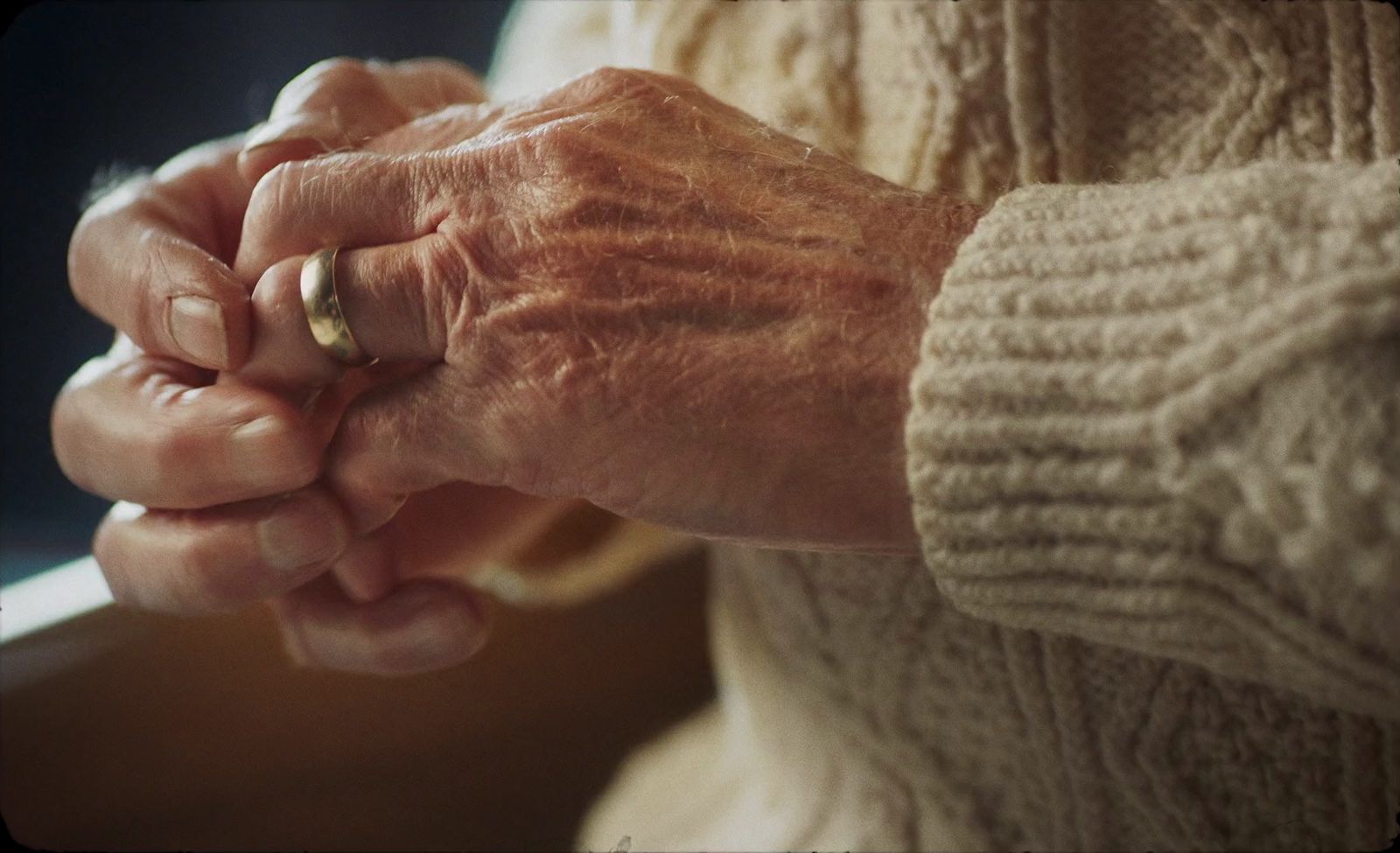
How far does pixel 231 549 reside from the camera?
2.23 feet

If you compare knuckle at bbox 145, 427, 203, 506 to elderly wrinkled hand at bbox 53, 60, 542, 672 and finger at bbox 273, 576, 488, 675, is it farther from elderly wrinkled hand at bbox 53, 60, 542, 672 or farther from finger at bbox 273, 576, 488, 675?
finger at bbox 273, 576, 488, 675

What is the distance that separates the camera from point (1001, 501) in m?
0.53

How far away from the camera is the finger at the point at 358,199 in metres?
0.64

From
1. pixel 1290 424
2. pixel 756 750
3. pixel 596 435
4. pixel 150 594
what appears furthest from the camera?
pixel 756 750

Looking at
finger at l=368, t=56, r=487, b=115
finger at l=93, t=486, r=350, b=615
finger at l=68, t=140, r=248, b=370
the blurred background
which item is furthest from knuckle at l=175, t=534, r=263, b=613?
finger at l=368, t=56, r=487, b=115

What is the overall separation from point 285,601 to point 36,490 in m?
0.28

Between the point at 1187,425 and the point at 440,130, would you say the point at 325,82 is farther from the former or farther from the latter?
the point at 1187,425

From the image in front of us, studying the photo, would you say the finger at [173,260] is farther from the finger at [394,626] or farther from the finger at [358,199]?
the finger at [394,626]

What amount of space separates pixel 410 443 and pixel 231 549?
0.14 metres

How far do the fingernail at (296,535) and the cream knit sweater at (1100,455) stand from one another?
12.6 inches

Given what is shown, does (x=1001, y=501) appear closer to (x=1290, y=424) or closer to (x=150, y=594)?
(x=1290, y=424)

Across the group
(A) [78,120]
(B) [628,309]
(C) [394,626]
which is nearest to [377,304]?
(B) [628,309]

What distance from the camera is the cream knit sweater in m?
0.47

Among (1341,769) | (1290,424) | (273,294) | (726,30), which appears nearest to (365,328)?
(273,294)
